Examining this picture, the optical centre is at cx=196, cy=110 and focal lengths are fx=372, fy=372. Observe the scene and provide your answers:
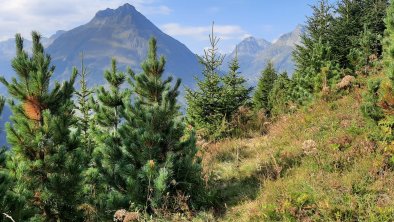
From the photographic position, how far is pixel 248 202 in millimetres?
8680

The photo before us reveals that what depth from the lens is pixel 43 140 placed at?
8812 millimetres

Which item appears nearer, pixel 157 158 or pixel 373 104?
pixel 157 158

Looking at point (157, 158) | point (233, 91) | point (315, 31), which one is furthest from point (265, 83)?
point (157, 158)

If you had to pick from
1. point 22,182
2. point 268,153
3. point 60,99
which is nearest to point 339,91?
point 268,153

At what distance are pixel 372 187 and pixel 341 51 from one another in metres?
17.4

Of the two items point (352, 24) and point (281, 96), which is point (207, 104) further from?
point (352, 24)

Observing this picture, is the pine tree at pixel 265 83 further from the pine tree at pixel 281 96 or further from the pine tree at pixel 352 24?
the pine tree at pixel 352 24

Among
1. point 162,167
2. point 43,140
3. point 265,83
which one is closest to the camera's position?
point 43,140

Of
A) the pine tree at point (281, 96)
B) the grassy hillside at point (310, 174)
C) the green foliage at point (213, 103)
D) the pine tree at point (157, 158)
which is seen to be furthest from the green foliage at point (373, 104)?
the pine tree at point (281, 96)

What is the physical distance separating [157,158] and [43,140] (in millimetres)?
2731

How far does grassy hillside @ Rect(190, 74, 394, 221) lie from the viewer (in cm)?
708

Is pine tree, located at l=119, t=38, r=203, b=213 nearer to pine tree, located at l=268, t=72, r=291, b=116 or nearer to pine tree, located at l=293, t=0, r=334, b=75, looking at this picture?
pine tree, located at l=268, t=72, r=291, b=116

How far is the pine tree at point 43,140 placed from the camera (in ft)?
28.5

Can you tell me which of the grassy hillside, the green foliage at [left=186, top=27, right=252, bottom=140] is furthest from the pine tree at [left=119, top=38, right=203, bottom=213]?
the green foliage at [left=186, top=27, right=252, bottom=140]
